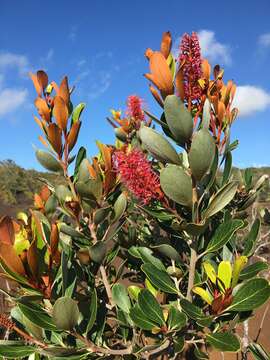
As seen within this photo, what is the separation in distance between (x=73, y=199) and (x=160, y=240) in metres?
0.50

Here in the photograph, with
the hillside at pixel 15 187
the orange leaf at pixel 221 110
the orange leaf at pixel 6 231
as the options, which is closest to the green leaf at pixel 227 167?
the orange leaf at pixel 221 110

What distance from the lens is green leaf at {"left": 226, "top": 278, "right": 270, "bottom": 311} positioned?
4.74 feet

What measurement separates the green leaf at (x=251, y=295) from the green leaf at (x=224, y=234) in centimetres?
17

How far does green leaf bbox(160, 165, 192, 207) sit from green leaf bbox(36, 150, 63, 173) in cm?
67

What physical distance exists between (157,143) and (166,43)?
477 mm

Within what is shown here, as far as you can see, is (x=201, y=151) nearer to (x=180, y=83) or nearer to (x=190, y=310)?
(x=180, y=83)

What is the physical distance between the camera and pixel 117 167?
166 centimetres

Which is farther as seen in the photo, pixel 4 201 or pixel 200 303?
pixel 4 201

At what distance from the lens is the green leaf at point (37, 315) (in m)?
1.48

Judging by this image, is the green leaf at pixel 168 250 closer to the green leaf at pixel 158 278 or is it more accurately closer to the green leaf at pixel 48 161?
the green leaf at pixel 158 278

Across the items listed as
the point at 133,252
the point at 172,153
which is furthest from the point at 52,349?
the point at 172,153

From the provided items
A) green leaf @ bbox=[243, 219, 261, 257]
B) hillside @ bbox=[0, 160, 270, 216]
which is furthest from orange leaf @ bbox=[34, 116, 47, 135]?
hillside @ bbox=[0, 160, 270, 216]

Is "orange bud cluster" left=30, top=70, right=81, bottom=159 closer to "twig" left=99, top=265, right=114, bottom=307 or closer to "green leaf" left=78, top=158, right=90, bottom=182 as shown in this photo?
"green leaf" left=78, top=158, right=90, bottom=182

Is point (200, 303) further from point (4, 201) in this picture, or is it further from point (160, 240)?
point (4, 201)
